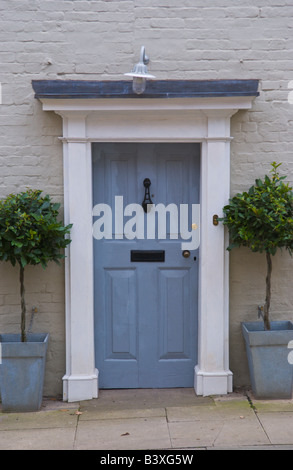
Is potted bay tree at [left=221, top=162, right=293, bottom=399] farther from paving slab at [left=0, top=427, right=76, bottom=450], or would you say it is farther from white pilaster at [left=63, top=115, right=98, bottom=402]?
paving slab at [left=0, top=427, right=76, bottom=450]

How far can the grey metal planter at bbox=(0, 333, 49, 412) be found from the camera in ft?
14.4

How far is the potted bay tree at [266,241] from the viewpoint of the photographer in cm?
434

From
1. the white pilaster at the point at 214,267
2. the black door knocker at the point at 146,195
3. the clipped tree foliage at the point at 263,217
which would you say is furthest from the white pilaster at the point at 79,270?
the clipped tree foliage at the point at 263,217

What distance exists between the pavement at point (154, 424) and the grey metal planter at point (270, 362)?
10 centimetres

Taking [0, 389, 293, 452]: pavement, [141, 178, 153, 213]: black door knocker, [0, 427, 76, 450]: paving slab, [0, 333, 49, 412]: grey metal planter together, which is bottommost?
[0, 427, 76, 450]: paving slab

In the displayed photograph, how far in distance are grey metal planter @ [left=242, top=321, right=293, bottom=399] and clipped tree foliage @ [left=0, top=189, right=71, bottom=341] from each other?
5.65ft

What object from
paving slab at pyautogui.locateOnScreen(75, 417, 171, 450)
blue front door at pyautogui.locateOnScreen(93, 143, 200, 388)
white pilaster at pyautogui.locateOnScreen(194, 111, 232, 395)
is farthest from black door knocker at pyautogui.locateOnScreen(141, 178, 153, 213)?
paving slab at pyautogui.locateOnScreen(75, 417, 171, 450)

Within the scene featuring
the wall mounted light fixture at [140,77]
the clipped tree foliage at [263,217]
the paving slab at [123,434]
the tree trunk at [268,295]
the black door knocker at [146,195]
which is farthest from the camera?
the black door knocker at [146,195]

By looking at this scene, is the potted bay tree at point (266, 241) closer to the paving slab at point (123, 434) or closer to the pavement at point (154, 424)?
the pavement at point (154, 424)

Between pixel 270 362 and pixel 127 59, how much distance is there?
2.74 metres

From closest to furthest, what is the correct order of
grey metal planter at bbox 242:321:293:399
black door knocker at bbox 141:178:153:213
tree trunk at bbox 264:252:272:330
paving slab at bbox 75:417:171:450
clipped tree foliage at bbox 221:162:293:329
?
paving slab at bbox 75:417:171:450 → clipped tree foliage at bbox 221:162:293:329 → grey metal planter at bbox 242:321:293:399 → tree trunk at bbox 264:252:272:330 → black door knocker at bbox 141:178:153:213

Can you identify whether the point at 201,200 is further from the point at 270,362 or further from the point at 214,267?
the point at 270,362

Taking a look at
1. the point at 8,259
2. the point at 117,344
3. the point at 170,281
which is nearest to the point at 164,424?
the point at 117,344

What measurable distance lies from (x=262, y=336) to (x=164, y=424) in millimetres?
1049
